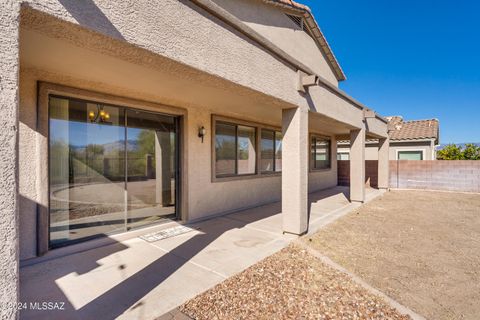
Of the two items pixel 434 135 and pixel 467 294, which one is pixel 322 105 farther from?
pixel 434 135

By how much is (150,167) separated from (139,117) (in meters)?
1.46

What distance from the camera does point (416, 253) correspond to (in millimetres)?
5184

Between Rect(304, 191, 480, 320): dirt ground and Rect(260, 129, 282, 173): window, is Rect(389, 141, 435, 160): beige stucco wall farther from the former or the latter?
Rect(260, 129, 282, 173): window

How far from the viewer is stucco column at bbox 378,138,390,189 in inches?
555

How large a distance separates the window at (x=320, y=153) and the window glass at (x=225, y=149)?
21.5 ft

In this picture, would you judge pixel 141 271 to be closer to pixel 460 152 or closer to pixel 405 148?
pixel 405 148

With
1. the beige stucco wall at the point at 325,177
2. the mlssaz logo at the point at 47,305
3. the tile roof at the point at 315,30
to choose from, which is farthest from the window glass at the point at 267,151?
the mlssaz logo at the point at 47,305

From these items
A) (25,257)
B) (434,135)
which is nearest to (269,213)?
(25,257)

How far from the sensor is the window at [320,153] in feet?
45.1

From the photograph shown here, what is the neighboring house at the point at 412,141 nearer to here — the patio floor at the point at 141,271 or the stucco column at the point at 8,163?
the patio floor at the point at 141,271

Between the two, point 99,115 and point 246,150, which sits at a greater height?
point 99,115

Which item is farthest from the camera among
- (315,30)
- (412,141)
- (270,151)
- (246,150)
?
(412,141)

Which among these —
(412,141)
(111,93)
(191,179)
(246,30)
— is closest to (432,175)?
(412,141)

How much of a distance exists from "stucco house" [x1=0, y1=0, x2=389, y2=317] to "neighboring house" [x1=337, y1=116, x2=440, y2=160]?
12385mm
